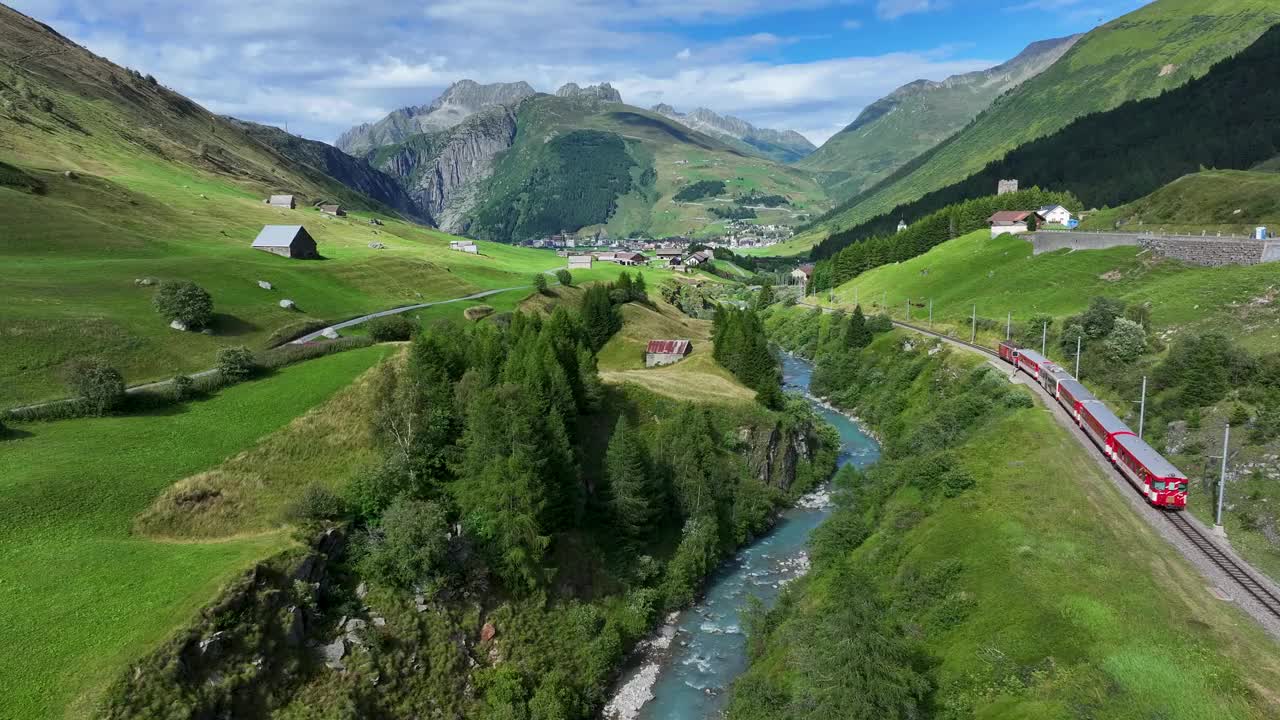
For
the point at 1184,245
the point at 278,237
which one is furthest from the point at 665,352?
the point at 1184,245

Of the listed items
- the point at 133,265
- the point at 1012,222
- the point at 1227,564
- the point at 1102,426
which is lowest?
the point at 1227,564

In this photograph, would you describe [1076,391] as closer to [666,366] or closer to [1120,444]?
[1120,444]

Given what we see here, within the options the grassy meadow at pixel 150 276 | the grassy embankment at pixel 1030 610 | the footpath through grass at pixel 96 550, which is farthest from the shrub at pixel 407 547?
the grassy meadow at pixel 150 276

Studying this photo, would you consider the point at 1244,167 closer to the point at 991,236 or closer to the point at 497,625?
the point at 991,236

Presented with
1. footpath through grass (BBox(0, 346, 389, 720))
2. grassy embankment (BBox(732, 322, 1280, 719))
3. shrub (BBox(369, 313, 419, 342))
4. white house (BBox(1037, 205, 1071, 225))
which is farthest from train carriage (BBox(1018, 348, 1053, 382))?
white house (BBox(1037, 205, 1071, 225))

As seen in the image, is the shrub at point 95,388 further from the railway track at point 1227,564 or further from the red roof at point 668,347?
the railway track at point 1227,564

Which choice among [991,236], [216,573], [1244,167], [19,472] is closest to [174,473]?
[19,472]
